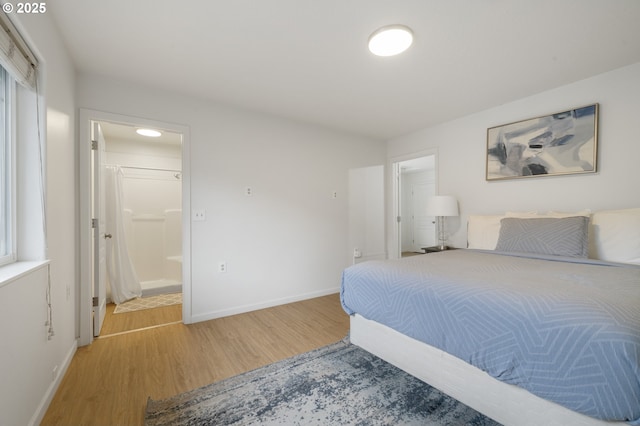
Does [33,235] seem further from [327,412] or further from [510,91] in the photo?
[510,91]

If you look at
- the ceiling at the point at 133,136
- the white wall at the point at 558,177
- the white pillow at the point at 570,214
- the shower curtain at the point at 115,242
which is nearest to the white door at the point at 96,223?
the shower curtain at the point at 115,242

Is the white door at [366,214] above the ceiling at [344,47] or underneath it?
underneath

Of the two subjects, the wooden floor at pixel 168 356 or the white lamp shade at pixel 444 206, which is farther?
the white lamp shade at pixel 444 206

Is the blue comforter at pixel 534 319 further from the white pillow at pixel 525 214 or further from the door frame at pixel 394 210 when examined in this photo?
the door frame at pixel 394 210

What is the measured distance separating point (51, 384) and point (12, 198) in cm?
114

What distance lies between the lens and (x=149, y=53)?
2123 mm

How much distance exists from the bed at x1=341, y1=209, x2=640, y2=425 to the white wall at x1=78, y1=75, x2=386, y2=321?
1.50 m

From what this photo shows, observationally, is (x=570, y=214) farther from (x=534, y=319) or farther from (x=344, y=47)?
(x=344, y=47)

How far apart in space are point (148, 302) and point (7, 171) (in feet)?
8.34

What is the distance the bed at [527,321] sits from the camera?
1.03m

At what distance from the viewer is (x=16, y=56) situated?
4.39 ft

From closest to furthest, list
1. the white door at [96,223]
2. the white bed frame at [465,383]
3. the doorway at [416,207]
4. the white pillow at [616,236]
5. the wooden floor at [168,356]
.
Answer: the white bed frame at [465,383], the wooden floor at [168,356], the white pillow at [616,236], the white door at [96,223], the doorway at [416,207]

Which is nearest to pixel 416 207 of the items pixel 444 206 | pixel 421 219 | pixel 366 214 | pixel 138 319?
pixel 421 219

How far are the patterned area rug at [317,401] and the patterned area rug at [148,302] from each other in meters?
2.08
